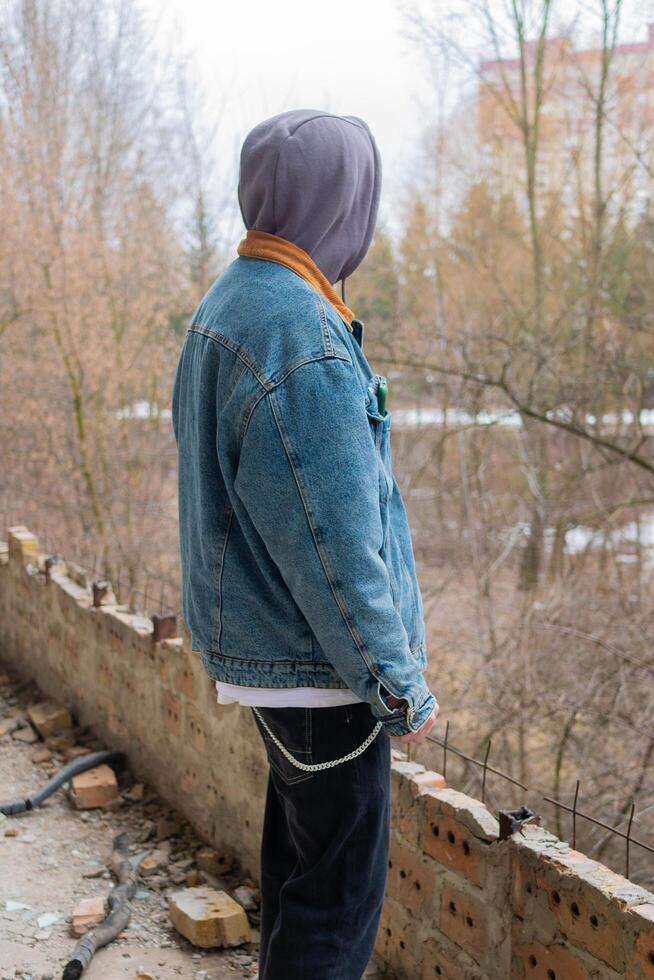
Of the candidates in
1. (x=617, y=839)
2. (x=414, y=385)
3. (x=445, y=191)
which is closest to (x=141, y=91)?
(x=445, y=191)

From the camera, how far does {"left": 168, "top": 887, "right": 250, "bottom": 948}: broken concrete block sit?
291 cm

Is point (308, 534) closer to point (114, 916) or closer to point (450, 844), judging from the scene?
point (450, 844)

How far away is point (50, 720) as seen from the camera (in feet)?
15.7

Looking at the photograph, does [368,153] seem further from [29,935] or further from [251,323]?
Answer: [29,935]

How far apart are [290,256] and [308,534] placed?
1.60 feet

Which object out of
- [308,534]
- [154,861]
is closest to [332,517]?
[308,534]

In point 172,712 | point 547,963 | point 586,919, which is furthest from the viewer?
point 172,712

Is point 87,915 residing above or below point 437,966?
below

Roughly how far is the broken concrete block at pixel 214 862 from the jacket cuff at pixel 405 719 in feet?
6.61

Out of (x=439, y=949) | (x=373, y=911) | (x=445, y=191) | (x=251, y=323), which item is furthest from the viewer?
(x=445, y=191)

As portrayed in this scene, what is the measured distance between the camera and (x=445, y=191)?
1622cm

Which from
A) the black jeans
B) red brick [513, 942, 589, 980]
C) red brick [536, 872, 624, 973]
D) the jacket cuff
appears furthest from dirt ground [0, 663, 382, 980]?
the jacket cuff

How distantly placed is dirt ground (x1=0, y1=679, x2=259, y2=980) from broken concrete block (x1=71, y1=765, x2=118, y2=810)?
0.14 feet

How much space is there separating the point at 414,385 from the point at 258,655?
A: 11.4 meters
